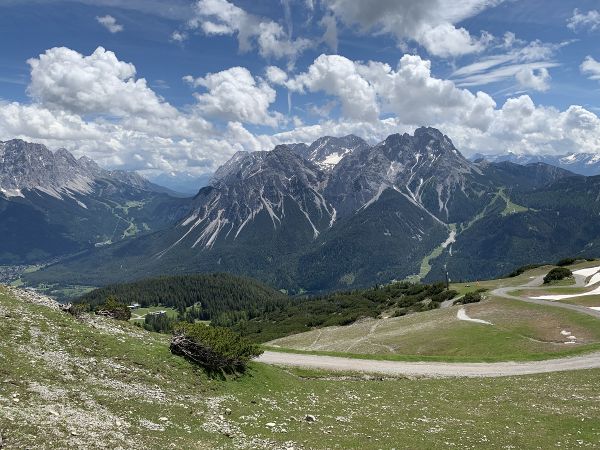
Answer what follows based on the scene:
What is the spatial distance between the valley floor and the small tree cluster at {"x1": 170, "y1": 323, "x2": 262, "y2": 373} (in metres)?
1.23

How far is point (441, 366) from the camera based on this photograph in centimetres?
5156

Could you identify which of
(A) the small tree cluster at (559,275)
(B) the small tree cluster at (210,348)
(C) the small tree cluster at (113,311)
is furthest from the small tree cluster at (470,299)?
(C) the small tree cluster at (113,311)

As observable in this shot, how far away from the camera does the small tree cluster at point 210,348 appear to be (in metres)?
34.6

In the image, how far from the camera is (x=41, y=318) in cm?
3416

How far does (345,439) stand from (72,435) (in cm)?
1427

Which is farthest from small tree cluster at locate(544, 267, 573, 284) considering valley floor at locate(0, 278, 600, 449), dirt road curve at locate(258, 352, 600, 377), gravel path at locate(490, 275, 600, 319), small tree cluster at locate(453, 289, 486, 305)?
valley floor at locate(0, 278, 600, 449)

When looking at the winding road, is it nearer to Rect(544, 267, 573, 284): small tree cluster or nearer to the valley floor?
the valley floor

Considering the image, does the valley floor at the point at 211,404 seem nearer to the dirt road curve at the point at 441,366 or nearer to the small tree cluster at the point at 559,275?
the dirt road curve at the point at 441,366

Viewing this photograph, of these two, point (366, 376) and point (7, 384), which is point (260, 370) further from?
point (7, 384)

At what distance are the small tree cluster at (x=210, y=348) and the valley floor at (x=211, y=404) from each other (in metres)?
1.23

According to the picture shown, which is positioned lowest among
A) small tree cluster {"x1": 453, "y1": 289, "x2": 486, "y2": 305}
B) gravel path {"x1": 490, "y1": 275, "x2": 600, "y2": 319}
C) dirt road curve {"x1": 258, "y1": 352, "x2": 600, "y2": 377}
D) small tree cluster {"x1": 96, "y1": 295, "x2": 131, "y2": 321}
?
dirt road curve {"x1": 258, "y1": 352, "x2": 600, "y2": 377}

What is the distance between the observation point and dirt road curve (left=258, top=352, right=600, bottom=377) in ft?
157

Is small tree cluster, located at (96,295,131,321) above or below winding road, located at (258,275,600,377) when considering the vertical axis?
above

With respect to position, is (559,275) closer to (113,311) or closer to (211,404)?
(113,311)
